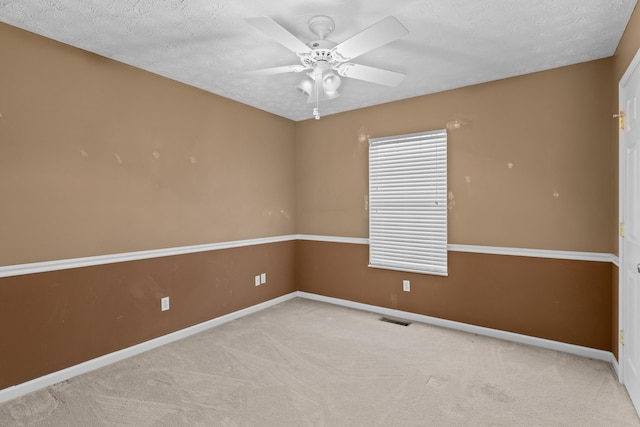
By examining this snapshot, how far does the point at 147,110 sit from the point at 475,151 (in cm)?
325

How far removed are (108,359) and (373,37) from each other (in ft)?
10.6

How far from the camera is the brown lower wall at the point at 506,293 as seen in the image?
303 centimetres

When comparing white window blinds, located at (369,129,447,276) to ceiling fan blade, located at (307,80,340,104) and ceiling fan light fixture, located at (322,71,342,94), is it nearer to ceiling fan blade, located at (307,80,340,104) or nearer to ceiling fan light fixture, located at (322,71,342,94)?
ceiling fan blade, located at (307,80,340,104)

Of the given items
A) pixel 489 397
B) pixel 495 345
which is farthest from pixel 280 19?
pixel 495 345

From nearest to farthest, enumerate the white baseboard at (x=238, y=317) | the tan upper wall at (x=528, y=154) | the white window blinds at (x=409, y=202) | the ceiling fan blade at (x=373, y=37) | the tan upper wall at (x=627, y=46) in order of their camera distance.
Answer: the ceiling fan blade at (x=373, y=37) < the tan upper wall at (x=627, y=46) < the white baseboard at (x=238, y=317) < the tan upper wall at (x=528, y=154) < the white window blinds at (x=409, y=202)

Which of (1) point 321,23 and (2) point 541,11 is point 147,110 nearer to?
(1) point 321,23

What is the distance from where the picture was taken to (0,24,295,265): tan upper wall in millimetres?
2496

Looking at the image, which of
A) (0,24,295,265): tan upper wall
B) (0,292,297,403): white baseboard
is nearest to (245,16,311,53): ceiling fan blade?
(0,24,295,265): tan upper wall

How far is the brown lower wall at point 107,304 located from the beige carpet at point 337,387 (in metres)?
0.22

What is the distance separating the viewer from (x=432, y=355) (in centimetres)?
310

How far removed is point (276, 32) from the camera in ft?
6.53

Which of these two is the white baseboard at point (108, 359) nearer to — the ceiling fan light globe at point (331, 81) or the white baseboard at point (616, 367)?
the ceiling fan light globe at point (331, 81)

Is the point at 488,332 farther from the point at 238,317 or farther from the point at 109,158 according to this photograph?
the point at 109,158

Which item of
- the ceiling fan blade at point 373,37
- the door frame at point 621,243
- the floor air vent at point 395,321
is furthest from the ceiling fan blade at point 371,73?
the floor air vent at point 395,321
